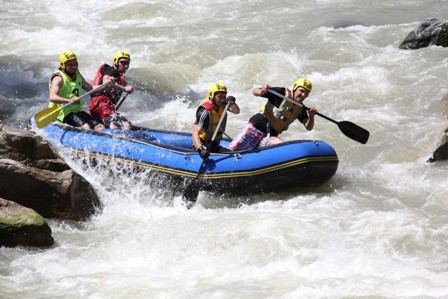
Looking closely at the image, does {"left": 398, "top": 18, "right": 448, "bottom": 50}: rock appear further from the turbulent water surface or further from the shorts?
the shorts

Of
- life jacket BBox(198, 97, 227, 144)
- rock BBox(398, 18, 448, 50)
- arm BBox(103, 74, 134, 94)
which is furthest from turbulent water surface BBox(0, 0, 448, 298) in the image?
arm BBox(103, 74, 134, 94)

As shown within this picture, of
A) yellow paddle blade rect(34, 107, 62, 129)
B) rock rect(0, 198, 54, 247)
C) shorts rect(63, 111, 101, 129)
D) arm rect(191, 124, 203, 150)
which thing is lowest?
rock rect(0, 198, 54, 247)

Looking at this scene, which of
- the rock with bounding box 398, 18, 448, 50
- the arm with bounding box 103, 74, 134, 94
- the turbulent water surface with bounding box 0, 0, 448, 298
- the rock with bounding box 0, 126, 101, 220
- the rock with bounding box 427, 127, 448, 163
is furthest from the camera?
the rock with bounding box 398, 18, 448, 50

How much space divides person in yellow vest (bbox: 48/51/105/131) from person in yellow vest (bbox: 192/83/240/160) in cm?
134

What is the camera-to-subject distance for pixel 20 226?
6543 mm

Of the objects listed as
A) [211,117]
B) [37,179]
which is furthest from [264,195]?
[37,179]

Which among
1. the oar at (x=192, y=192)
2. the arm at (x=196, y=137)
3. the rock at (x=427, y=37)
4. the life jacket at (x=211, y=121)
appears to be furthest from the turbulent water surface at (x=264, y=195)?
the life jacket at (x=211, y=121)

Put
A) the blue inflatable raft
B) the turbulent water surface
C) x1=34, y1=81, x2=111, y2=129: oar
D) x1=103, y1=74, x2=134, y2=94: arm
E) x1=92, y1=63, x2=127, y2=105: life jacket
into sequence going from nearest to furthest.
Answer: the turbulent water surface → the blue inflatable raft → x1=34, y1=81, x2=111, y2=129: oar → x1=103, y1=74, x2=134, y2=94: arm → x1=92, y1=63, x2=127, y2=105: life jacket

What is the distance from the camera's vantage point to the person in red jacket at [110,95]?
29.6 feet

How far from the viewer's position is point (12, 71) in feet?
42.9

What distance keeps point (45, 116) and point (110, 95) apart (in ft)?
3.07

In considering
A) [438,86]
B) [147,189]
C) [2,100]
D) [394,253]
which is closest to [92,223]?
[147,189]

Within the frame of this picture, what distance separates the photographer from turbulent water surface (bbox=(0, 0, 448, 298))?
6.03m

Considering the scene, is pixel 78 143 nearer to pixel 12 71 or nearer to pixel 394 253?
pixel 394 253
